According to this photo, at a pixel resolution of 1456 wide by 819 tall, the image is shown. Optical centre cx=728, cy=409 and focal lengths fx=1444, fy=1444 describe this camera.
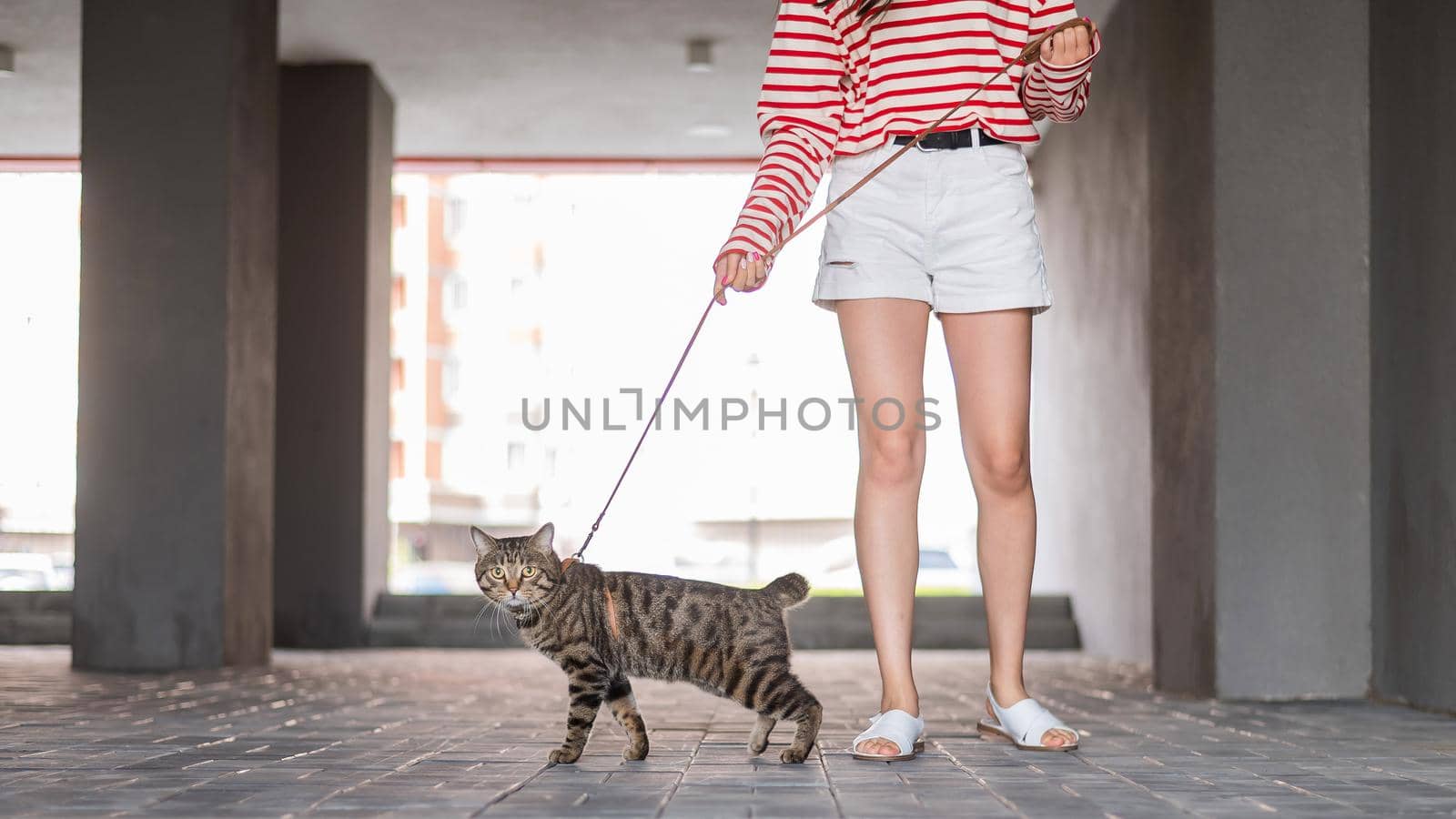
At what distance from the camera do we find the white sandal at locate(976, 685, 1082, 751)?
91.2 inches

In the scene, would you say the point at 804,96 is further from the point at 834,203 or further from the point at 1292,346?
the point at 1292,346

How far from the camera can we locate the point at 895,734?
221cm

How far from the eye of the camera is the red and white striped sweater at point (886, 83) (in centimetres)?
232

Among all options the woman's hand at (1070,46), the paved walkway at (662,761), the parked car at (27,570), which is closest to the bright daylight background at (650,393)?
the parked car at (27,570)

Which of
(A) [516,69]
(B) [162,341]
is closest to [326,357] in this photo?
(A) [516,69]

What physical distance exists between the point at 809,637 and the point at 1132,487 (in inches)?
73.2

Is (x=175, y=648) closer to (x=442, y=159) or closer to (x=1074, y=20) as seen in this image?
(x=1074, y=20)

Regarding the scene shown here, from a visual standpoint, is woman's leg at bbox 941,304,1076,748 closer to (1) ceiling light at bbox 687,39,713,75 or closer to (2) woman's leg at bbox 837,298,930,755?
(2) woman's leg at bbox 837,298,930,755

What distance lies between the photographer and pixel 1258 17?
3.68 meters

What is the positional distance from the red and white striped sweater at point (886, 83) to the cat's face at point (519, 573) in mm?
612

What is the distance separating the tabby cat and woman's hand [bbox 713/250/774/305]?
47cm

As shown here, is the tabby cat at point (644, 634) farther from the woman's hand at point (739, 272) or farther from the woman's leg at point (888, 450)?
the woman's hand at point (739, 272)

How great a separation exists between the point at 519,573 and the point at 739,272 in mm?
582

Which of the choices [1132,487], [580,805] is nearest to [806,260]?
[1132,487]
